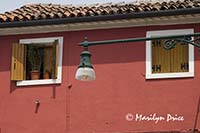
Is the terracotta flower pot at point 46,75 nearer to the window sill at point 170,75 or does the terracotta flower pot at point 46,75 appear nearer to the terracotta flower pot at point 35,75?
the terracotta flower pot at point 35,75

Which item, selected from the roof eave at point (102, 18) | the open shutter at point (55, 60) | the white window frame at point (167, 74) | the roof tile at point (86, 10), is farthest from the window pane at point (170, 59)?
the open shutter at point (55, 60)

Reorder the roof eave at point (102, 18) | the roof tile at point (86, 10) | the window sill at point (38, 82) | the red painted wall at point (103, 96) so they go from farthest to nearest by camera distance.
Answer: the window sill at point (38, 82) < the roof tile at point (86, 10) < the red painted wall at point (103, 96) < the roof eave at point (102, 18)

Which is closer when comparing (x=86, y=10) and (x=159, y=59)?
(x=159, y=59)

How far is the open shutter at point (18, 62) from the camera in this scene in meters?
18.0

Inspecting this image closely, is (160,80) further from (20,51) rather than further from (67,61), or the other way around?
(20,51)

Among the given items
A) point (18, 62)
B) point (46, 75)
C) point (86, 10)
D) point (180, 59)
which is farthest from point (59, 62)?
point (180, 59)

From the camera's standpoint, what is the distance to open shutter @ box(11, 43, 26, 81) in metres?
18.0

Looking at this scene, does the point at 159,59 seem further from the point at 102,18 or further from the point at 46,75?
the point at 46,75

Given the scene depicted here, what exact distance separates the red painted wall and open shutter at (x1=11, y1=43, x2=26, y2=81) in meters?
0.24

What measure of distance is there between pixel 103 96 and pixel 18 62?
2.49 meters

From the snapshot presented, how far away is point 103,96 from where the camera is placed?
1744 centimetres

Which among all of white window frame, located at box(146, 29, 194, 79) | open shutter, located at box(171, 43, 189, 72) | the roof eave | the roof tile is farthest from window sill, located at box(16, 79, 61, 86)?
open shutter, located at box(171, 43, 189, 72)

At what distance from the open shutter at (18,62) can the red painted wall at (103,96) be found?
245 mm

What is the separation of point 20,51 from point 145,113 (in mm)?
3759
